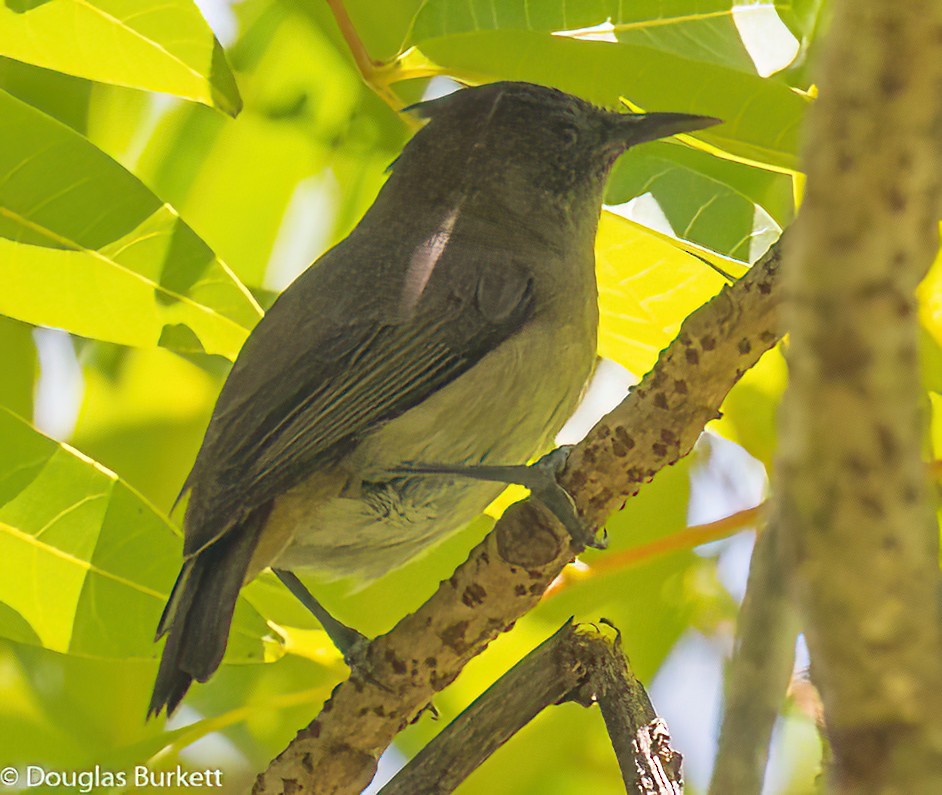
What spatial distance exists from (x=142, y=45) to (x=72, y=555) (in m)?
1.00

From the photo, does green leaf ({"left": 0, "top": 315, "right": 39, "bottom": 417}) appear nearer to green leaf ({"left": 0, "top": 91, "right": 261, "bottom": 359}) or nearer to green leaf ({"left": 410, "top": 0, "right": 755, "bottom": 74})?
green leaf ({"left": 0, "top": 91, "right": 261, "bottom": 359})

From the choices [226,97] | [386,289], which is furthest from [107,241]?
[386,289]

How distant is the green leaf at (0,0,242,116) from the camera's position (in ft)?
7.71

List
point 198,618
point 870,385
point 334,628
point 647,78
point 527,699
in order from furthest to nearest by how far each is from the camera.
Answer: point 334,628 < point 647,78 < point 198,618 < point 527,699 < point 870,385

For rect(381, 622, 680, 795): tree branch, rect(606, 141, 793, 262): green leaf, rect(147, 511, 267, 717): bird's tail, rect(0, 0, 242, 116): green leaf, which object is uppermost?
rect(0, 0, 242, 116): green leaf

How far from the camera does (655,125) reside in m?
2.73

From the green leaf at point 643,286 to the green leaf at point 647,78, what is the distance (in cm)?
23

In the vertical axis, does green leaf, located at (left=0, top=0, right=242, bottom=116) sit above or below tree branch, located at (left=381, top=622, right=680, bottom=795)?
above

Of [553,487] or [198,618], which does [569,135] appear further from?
[198,618]

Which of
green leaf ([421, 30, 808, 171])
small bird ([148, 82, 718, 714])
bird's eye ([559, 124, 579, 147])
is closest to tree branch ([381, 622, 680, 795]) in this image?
small bird ([148, 82, 718, 714])

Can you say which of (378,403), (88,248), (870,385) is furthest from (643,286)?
(870,385)

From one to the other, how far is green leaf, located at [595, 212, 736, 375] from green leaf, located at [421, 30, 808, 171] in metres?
0.23

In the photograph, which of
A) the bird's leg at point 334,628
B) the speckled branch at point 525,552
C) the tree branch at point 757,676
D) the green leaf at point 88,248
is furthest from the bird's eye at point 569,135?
the tree branch at point 757,676

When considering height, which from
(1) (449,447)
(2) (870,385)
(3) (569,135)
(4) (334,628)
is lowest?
(2) (870,385)
